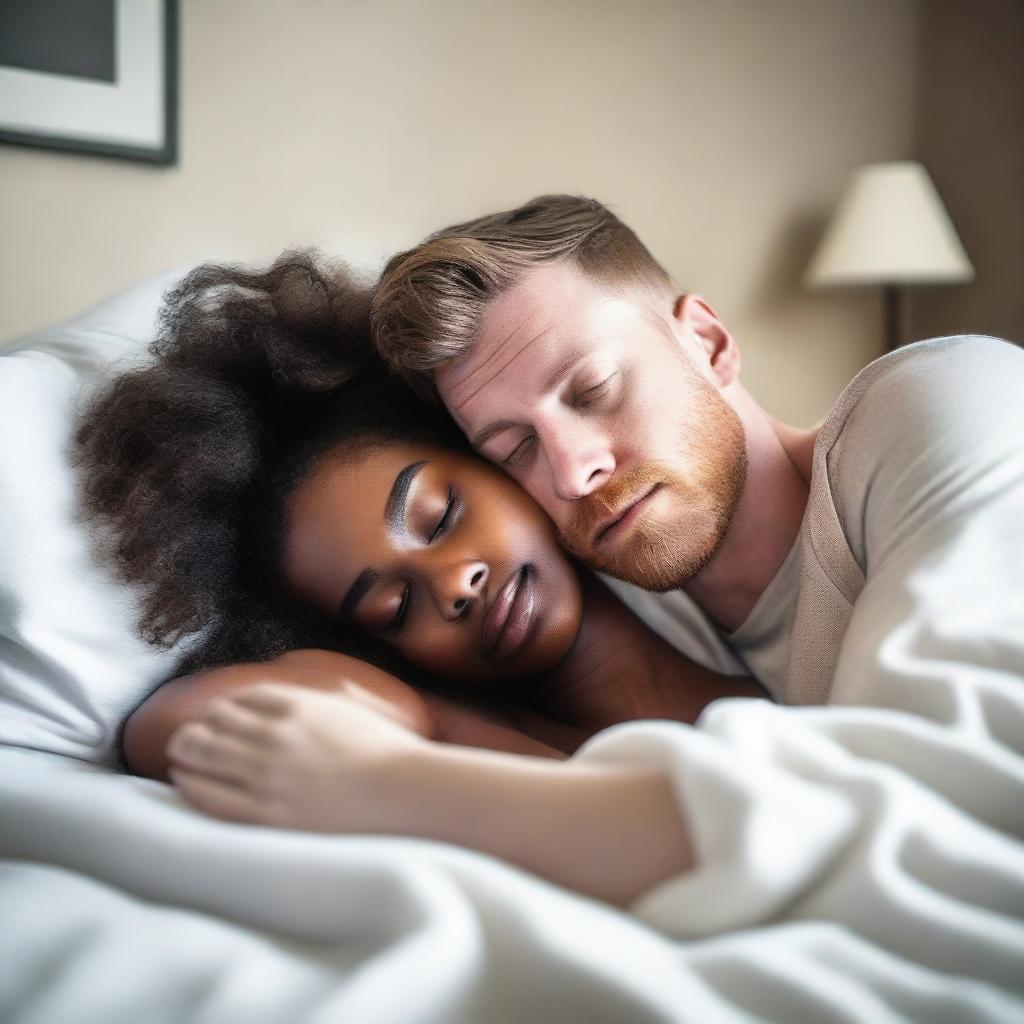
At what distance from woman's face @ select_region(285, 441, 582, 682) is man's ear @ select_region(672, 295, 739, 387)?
37cm

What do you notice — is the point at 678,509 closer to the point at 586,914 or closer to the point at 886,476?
the point at 886,476

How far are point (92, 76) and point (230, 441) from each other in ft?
4.04

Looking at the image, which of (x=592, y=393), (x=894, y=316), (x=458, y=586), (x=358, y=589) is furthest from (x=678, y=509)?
(x=894, y=316)

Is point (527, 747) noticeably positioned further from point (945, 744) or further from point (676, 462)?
point (945, 744)

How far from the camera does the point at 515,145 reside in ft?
8.68

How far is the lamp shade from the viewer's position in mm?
2881

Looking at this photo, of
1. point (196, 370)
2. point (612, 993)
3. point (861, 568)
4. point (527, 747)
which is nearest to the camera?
point (612, 993)

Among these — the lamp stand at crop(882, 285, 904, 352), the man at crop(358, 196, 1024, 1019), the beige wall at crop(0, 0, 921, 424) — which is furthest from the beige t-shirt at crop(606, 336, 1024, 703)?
the lamp stand at crop(882, 285, 904, 352)

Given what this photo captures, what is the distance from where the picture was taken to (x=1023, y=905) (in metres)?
0.53

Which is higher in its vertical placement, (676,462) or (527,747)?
(676,462)

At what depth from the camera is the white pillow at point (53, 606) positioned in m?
1.05

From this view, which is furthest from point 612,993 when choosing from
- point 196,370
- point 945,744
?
point 196,370

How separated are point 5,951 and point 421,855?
0.25m

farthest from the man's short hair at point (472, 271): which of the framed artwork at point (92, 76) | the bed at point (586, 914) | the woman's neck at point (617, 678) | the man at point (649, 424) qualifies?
the framed artwork at point (92, 76)
